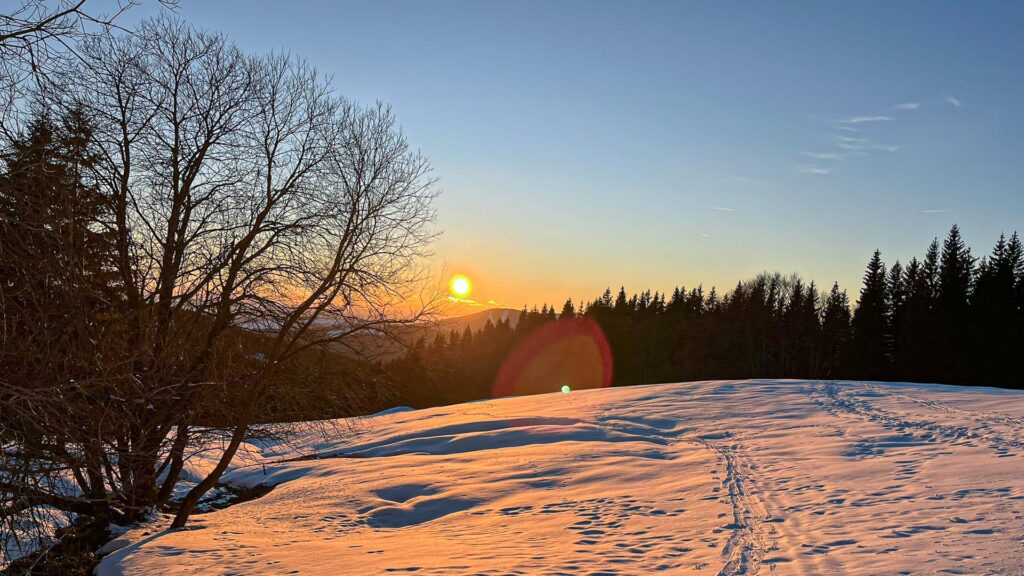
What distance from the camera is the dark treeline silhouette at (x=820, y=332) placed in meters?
42.4

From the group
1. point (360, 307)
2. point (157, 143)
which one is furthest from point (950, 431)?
point (157, 143)

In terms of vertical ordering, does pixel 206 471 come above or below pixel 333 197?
below

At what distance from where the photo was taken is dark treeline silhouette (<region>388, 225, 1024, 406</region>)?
42.4m

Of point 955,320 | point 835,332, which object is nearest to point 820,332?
point 835,332

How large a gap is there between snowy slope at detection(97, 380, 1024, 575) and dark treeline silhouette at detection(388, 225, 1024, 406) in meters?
3.53

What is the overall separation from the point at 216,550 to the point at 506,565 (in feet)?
16.3

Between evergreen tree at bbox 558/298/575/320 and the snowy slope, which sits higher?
evergreen tree at bbox 558/298/575/320

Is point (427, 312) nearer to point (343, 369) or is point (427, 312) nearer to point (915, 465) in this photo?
point (343, 369)

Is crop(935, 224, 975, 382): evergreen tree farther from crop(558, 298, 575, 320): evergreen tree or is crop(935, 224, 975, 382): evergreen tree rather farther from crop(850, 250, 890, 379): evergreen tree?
crop(558, 298, 575, 320): evergreen tree

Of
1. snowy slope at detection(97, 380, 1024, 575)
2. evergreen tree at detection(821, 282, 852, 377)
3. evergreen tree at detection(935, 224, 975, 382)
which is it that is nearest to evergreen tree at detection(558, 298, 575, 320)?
evergreen tree at detection(821, 282, 852, 377)

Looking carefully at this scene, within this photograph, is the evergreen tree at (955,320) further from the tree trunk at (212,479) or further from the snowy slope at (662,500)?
the tree trunk at (212,479)

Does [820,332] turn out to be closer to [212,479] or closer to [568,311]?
[568,311]

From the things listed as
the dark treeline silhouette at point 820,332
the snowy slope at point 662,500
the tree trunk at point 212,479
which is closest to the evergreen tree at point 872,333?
the dark treeline silhouette at point 820,332

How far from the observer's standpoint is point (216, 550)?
10.0 meters
